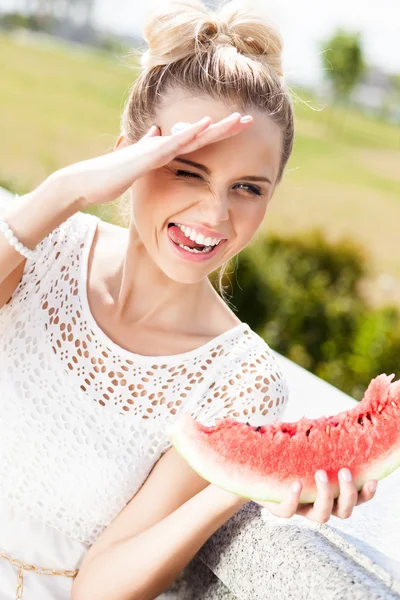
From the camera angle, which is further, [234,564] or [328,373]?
[328,373]

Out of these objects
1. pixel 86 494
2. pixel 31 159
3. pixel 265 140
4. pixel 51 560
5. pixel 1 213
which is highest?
pixel 265 140

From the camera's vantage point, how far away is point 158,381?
1.92 m

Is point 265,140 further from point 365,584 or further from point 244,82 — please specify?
point 365,584

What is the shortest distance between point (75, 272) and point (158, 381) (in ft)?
1.21

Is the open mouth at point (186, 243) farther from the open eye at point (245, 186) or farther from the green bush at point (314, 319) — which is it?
the green bush at point (314, 319)

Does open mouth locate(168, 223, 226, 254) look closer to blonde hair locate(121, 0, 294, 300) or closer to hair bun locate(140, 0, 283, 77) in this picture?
blonde hair locate(121, 0, 294, 300)

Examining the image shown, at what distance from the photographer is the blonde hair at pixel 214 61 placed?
1.73 meters

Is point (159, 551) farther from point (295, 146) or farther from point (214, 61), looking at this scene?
point (295, 146)

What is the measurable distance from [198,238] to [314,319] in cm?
406

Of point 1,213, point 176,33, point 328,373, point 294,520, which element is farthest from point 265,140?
point 328,373

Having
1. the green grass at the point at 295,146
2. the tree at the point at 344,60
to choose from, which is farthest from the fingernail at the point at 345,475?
the tree at the point at 344,60

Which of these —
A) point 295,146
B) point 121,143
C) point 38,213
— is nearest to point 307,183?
point 295,146

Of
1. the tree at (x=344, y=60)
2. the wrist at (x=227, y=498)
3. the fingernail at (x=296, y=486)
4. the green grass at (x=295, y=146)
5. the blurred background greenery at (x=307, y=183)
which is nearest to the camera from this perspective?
the fingernail at (x=296, y=486)

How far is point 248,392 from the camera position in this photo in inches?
73.5
